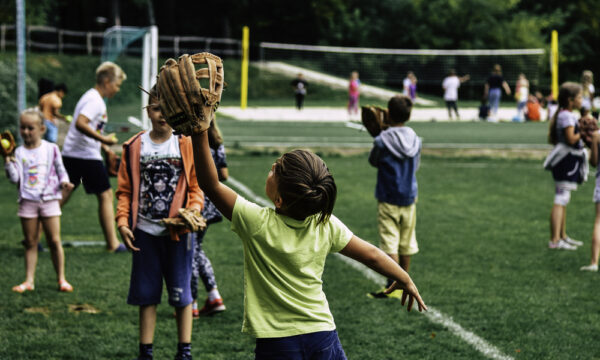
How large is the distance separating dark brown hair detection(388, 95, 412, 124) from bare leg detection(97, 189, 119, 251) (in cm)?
337

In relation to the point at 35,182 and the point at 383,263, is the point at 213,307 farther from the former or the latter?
the point at 383,263

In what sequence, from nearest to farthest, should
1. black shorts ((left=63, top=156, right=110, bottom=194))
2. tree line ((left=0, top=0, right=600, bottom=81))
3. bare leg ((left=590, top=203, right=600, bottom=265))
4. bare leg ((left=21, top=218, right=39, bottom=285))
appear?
bare leg ((left=21, top=218, right=39, bottom=285)), bare leg ((left=590, top=203, right=600, bottom=265)), black shorts ((left=63, top=156, right=110, bottom=194)), tree line ((left=0, top=0, right=600, bottom=81))

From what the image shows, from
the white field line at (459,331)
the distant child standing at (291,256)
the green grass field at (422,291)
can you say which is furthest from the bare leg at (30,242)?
the distant child standing at (291,256)

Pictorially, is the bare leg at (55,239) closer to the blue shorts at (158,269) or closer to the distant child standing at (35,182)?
the distant child standing at (35,182)

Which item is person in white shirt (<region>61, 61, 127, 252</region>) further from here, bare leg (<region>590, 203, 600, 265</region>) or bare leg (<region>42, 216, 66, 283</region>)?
bare leg (<region>590, 203, 600, 265</region>)

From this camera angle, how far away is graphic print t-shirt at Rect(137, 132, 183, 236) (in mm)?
4992

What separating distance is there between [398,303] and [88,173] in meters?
3.71

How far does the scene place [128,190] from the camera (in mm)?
5078

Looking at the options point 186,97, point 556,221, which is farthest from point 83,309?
point 556,221

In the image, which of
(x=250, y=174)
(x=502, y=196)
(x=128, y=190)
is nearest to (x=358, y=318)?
(x=128, y=190)

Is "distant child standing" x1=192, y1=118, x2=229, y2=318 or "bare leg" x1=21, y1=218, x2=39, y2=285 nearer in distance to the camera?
"distant child standing" x1=192, y1=118, x2=229, y2=318

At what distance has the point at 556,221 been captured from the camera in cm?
871

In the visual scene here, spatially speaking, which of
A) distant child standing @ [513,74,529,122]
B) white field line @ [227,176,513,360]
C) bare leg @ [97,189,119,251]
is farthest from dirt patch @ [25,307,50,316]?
distant child standing @ [513,74,529,122]

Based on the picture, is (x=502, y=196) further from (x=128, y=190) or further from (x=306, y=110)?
(x=306, y=110)
